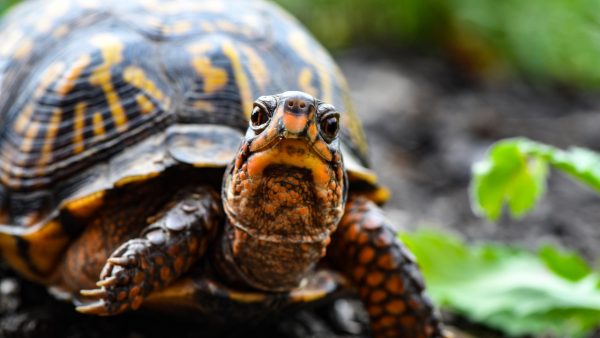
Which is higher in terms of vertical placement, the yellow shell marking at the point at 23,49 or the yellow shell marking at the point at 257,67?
the yellow shell marking at the point at 257,67

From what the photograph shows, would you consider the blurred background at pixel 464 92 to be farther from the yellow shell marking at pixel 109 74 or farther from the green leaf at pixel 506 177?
the yellow shell marking at pixel 109 74

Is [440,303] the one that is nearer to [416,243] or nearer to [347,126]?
[416,243]

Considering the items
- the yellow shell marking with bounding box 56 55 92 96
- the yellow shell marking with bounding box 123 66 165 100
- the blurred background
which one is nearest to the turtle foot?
the yellow shell marking with bounding box 123 66 165 100

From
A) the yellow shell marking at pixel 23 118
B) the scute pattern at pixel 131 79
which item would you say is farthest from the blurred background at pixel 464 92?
the yellow shell marking at pixel 23 118

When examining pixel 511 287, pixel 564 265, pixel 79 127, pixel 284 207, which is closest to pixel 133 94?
pixel 79 127

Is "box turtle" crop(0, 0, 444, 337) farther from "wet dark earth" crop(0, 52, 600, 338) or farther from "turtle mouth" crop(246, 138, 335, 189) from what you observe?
"wet dark earth" crop(0, 52, 600, 338)

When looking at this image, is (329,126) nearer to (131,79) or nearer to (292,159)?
(292,159)
